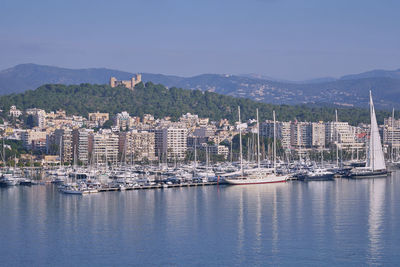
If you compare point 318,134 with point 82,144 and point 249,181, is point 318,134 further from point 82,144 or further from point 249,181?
point 249,181

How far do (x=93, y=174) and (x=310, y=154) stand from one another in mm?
29622

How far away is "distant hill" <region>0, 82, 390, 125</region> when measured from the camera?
335 ft

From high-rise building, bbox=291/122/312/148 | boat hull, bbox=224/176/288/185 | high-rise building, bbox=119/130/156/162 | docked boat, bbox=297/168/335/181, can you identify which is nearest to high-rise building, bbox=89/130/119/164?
high-rise building, bbox=119/130/156/162

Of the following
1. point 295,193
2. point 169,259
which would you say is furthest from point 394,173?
point 169,259

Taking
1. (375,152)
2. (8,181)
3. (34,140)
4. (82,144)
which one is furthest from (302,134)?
(8,181)

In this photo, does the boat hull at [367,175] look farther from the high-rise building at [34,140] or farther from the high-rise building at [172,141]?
the high-rise building at [34,140]

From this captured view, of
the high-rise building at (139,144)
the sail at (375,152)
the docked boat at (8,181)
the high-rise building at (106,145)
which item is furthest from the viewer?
the high-rise building at (139,144)

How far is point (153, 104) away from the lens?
373ft

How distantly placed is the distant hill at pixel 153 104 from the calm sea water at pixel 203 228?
61583 millimetres

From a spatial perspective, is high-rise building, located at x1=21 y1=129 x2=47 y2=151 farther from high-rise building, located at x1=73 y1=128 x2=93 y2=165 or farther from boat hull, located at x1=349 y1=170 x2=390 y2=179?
boat hull, located at x1=349 y1=170 x2=390 y2=179

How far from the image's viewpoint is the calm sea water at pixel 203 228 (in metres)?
22.3

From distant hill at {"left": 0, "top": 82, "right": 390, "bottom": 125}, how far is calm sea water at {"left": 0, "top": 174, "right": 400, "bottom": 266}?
61583mm

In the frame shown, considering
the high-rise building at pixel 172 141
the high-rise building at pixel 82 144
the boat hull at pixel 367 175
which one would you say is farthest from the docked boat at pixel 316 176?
the high-rise building at pixel 172 141

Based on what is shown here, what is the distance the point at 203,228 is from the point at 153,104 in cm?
8725
